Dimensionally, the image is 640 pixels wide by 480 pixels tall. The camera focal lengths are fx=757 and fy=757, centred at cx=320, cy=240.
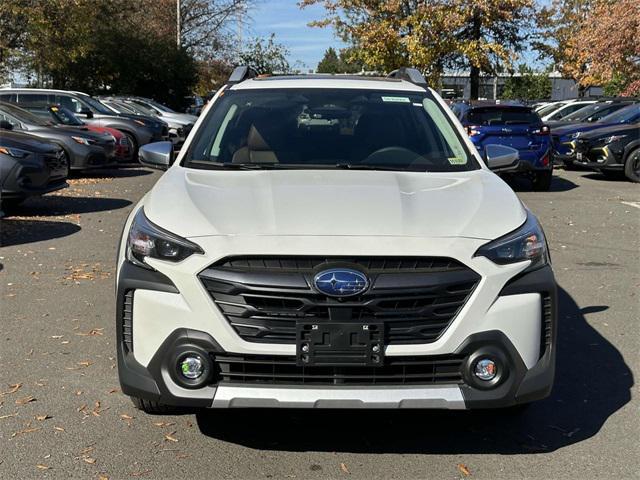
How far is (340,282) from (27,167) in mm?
7701

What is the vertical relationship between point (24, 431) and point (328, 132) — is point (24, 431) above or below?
below

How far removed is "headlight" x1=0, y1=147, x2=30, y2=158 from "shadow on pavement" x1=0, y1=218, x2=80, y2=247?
35.4 inches

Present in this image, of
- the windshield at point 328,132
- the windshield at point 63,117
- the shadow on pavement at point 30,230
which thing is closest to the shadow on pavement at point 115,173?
the windshield at point 63,117

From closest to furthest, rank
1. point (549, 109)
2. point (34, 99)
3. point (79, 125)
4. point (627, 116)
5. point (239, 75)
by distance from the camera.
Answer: point (239, 75)
point (79, 125)
point (627, 116)
point (34, 99)
point (549, 109)

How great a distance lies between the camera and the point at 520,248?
341 cm

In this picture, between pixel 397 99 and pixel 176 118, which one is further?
pixel 176 118

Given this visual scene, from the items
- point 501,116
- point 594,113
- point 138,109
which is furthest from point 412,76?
point 138,109

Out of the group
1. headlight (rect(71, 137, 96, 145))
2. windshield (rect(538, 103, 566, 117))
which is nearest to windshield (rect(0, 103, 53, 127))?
headlight (rect(71, 137, 96, 145))

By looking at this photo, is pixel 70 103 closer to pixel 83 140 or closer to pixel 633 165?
pixel 83 140

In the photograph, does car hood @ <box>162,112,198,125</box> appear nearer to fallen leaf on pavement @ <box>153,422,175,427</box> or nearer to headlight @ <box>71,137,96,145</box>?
headlight @ <box>71,137,96,145</box>

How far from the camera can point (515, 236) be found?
135 inches

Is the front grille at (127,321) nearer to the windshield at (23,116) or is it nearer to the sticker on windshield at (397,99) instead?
the sticker on windshield at (397,99)

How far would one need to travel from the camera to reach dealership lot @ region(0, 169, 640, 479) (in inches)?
136

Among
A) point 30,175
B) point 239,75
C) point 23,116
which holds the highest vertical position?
point 239,75
